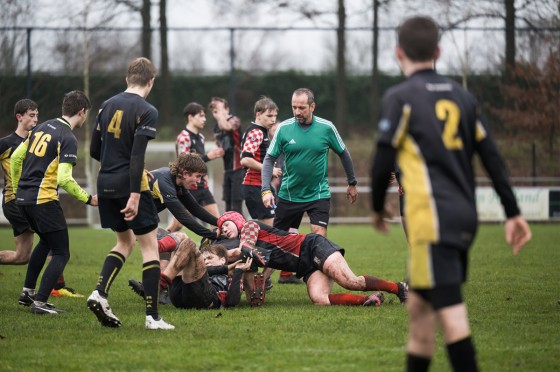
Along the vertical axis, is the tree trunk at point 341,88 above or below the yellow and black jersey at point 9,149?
above

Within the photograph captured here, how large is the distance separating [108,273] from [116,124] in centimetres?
122

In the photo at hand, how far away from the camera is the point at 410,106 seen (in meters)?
4.16

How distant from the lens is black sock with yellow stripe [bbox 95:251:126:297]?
22.4ft

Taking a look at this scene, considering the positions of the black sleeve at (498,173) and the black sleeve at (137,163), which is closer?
the black sleeve at (498,173)

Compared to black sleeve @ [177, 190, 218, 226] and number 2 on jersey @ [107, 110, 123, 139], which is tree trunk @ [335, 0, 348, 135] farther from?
number 2 on jersey @ [107, 110, 123, 139]

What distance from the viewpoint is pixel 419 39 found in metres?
4.25

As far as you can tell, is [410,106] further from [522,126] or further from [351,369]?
[522,126]

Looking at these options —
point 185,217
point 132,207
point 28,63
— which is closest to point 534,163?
point 28,63

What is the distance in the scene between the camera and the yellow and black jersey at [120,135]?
6.59 meters

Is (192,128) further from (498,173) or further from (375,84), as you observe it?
(375,84)

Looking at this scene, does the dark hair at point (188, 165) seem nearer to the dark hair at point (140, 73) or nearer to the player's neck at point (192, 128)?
the dark hair at point (140, 73)

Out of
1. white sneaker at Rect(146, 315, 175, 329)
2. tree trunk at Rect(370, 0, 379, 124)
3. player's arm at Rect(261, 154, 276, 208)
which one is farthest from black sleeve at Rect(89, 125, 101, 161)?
tree trunk at Rect(370, 0, 379, 124)

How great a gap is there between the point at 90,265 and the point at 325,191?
4680 millimetres

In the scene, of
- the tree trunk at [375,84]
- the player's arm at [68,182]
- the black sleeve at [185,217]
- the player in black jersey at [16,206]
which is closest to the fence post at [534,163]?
the tree trunk at [375,84]
